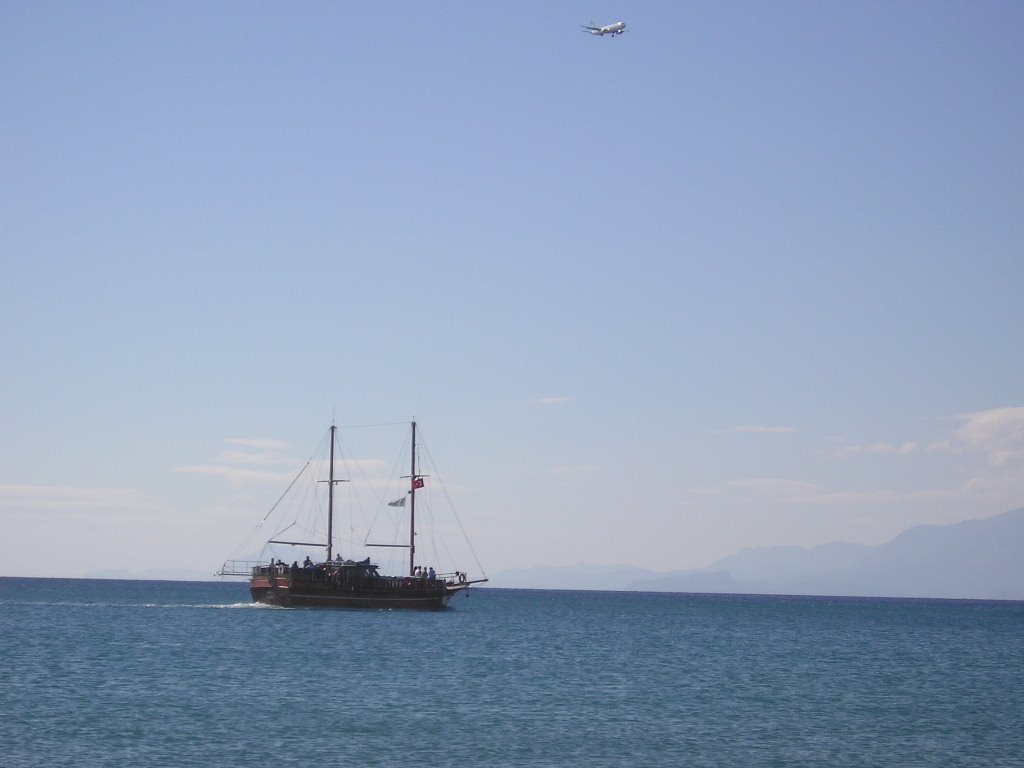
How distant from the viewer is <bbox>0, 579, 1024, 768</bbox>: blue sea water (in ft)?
118

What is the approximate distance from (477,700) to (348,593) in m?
65.2

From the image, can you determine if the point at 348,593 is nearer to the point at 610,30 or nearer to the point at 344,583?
the point at 344,583

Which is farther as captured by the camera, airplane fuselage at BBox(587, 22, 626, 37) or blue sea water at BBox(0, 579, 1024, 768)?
airplane fuselage at BBox(587, 22, 626, 37)

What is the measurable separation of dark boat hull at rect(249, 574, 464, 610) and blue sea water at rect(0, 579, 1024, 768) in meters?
19.9

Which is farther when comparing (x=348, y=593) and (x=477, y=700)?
(x=348, y=593)

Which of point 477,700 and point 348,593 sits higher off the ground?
point 348,593

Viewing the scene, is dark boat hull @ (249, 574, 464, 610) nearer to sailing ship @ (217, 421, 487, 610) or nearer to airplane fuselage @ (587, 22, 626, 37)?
sailing ship @ (217, 421, 487, 610)

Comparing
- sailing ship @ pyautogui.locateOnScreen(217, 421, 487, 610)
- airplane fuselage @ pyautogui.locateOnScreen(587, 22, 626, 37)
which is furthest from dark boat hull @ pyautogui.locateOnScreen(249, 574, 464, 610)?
airplane fuselage @ pyautogui.locateOnScreen(587, 22, 626, 37)

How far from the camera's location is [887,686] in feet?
Answer: 194

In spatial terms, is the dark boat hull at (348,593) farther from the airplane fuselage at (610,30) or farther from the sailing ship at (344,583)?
the airplane fuselage at (610,30)

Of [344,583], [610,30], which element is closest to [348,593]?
[344,583]

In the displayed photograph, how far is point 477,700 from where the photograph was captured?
4791 centimetres

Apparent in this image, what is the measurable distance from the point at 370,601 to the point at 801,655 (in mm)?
46442

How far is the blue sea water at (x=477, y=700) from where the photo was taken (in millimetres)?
36031
